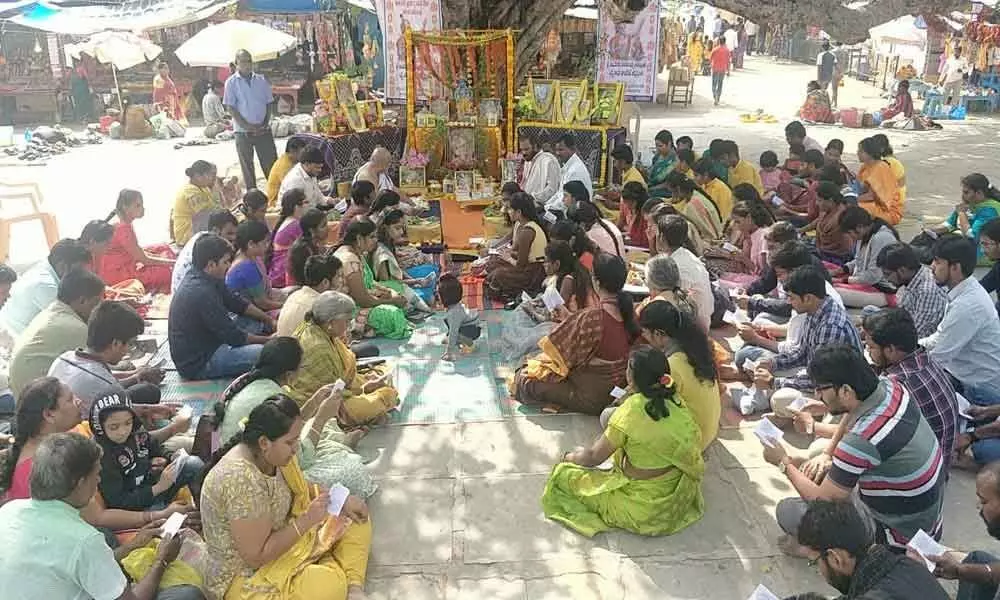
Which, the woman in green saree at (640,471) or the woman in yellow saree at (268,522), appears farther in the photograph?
the woman in green saree at (640,471)

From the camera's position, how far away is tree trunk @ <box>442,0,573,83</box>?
11.3 metres

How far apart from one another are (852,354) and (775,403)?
165cm

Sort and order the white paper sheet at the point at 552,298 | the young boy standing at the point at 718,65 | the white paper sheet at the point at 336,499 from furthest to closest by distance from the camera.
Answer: the young boy standing at the point at 718,65, the white paper sheet at the point at 552,298, the white paper sheet at the point at 336,499

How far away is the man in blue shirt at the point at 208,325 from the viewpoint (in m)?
5.75

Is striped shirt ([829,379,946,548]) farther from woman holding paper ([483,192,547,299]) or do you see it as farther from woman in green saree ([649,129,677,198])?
woman in green saree ([649,129,677,198])

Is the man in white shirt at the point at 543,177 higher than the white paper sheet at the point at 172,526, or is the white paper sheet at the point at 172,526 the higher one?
the man in white shirt at the point at 543,177

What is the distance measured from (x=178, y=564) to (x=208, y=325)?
251cm

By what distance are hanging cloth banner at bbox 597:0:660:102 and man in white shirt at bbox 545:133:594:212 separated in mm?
2524

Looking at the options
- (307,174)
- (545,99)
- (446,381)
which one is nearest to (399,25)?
(545,99)

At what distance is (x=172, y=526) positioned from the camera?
3.58 m

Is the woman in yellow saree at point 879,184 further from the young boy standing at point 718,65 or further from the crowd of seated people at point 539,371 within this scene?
the young boy standing at point 718,65

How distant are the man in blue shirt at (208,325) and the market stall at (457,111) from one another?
5.31m

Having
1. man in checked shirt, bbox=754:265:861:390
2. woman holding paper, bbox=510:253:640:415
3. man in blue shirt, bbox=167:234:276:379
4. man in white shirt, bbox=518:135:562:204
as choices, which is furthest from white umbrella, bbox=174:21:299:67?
man in checked shirt, bbox=754:265:861:390

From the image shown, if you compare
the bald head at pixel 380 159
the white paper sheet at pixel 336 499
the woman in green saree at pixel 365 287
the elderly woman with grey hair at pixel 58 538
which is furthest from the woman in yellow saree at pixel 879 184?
the elderly woman with grey hair at pixel 58 538
